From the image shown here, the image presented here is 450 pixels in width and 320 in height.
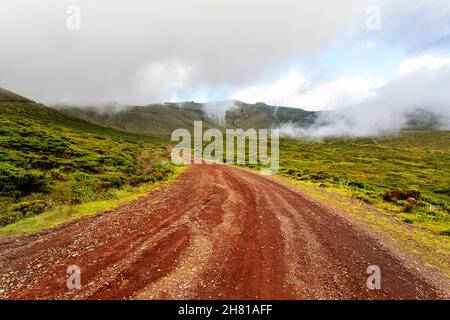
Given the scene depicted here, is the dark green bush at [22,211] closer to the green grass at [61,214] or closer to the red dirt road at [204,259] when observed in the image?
the green grass at [61,214]

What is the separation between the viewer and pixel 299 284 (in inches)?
294

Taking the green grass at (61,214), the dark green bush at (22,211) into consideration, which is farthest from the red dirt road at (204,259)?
the dark green bush at (22,211)

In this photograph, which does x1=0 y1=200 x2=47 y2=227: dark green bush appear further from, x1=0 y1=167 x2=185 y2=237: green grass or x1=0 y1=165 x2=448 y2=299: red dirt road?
x1=0 y1=165 x2=448 y2=299: red dirt road

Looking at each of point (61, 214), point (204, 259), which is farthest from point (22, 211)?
point (204, 259)

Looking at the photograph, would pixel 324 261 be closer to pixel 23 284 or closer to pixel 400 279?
pixel 400 279

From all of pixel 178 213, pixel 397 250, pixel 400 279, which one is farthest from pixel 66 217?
pixel 397 250

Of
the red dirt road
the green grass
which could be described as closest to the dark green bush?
the green grass

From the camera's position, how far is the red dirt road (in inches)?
276

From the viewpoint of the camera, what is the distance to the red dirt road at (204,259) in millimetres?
7004

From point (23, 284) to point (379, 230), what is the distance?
45.5ft

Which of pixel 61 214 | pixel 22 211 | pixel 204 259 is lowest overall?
pixel 204 259

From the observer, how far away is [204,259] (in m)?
8.63

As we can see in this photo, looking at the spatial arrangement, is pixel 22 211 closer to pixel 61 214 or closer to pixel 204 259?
pixel 61 214

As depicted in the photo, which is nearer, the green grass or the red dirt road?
the red dirt road
